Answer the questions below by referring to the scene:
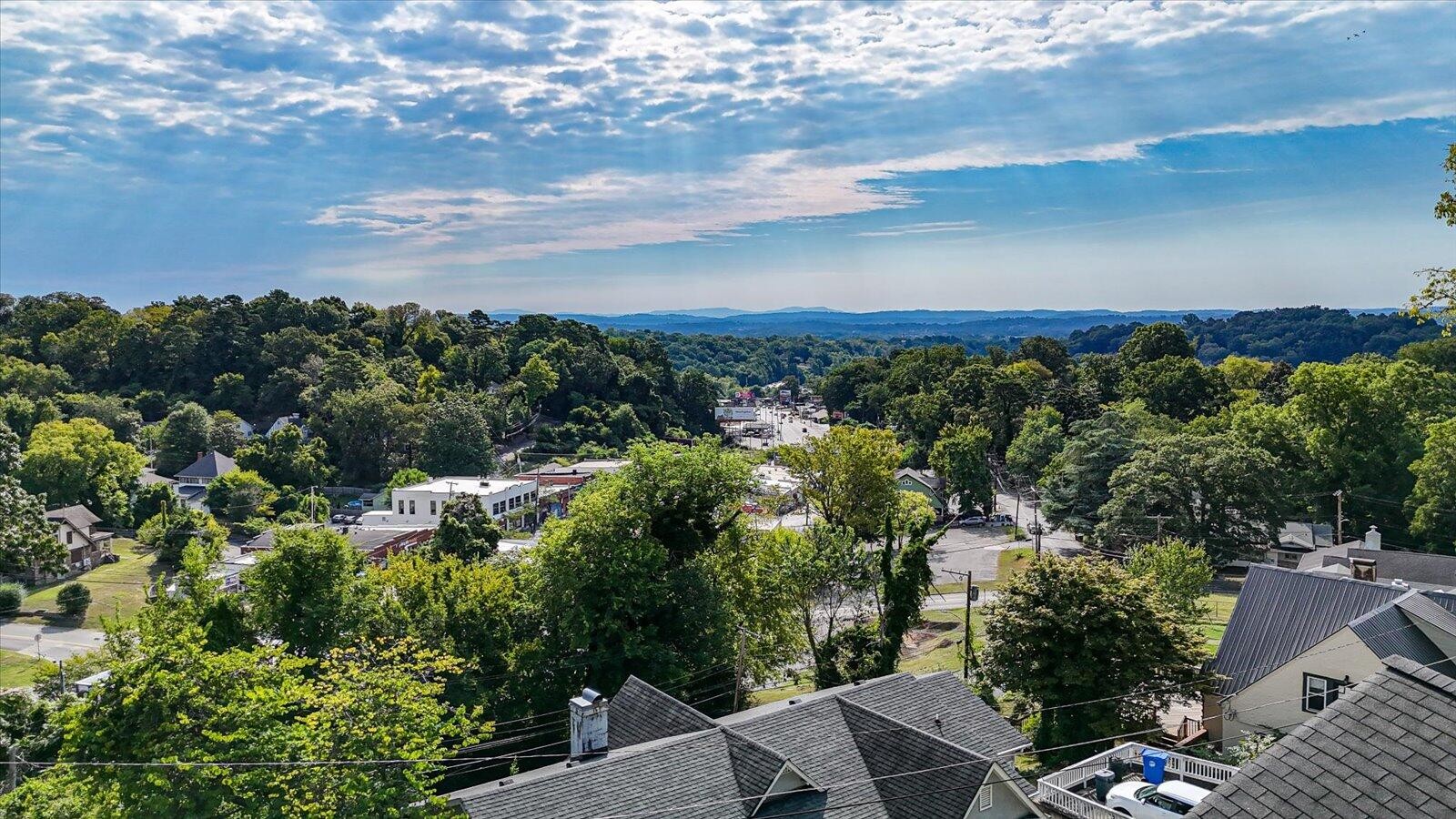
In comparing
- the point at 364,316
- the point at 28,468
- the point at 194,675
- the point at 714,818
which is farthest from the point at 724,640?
the point at 364,316

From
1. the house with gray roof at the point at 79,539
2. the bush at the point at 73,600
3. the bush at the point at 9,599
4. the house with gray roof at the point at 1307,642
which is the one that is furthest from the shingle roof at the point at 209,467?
the house with gray roof at the point at 1307,642

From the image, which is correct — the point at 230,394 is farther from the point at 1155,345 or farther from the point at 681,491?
the point at 1155,345

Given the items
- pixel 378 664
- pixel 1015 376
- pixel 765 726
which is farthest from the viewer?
pixel 1015 376

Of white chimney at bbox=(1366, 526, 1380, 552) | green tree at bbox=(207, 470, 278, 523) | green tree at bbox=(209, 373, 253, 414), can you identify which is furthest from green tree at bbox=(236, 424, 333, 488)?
white chimney at bbox=(1366, 526, 1380, 552)

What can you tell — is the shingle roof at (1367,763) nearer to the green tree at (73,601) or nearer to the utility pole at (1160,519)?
the utility pole at (1160,519)

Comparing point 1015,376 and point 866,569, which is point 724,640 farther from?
point 1015,376
